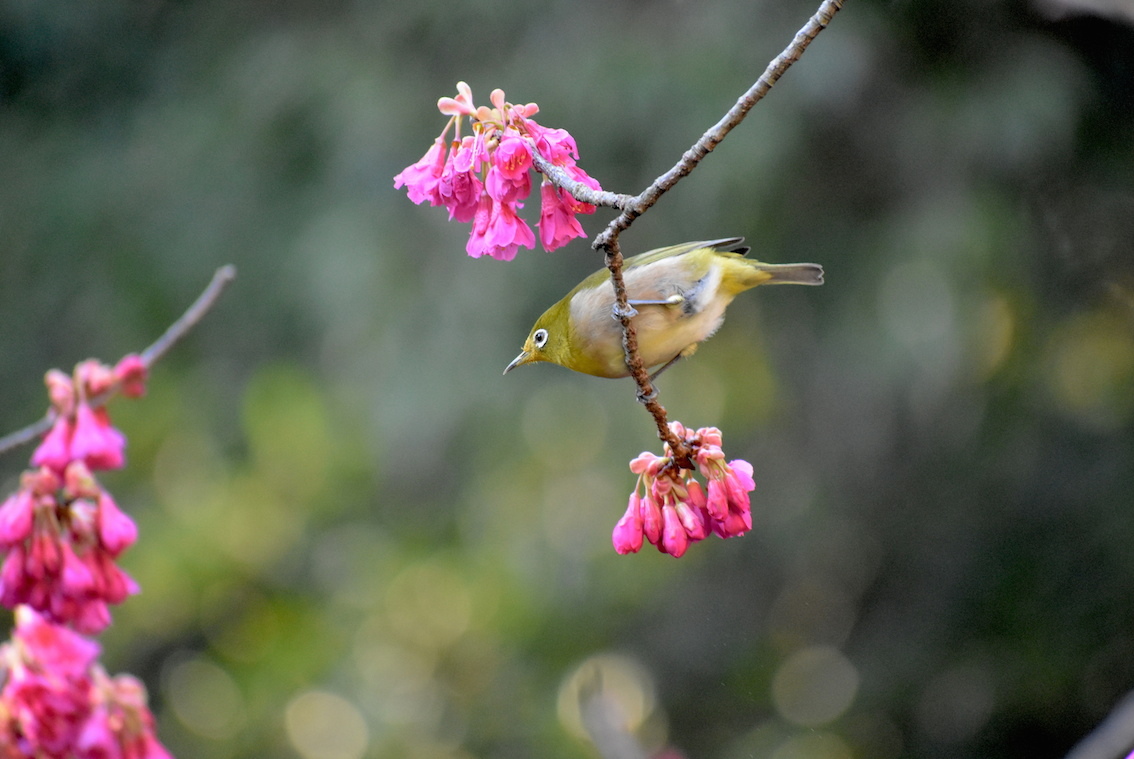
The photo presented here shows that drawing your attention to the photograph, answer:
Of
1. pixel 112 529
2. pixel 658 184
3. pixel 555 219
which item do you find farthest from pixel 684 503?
pixel 112 529

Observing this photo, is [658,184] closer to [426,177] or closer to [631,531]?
[426,177]

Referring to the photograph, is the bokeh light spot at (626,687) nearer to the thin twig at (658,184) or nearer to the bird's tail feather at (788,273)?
the bird's tail feather at (788,273)

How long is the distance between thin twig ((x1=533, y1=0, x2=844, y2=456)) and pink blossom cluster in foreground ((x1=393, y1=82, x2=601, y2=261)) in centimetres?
8

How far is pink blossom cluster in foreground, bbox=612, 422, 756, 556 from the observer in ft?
4.59

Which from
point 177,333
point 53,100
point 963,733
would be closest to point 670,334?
point 177,333

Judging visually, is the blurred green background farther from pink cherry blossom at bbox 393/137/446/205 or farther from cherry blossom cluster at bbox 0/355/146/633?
pink cherry blossom at bbox 393/137/446/205

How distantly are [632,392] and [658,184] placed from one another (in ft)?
11.1

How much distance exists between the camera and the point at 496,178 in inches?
52.0

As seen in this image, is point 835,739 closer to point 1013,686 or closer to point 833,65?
point 1013,686

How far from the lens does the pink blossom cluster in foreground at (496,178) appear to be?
133 centimetres

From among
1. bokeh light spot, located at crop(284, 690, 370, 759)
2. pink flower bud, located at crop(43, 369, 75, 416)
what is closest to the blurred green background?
bokeh light spot, located at crop(284, 690, 370, 759)

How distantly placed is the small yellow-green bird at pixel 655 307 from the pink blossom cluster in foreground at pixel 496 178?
0.38 metres

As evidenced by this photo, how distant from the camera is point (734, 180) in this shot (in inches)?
154

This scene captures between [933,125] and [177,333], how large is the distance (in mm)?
3419
